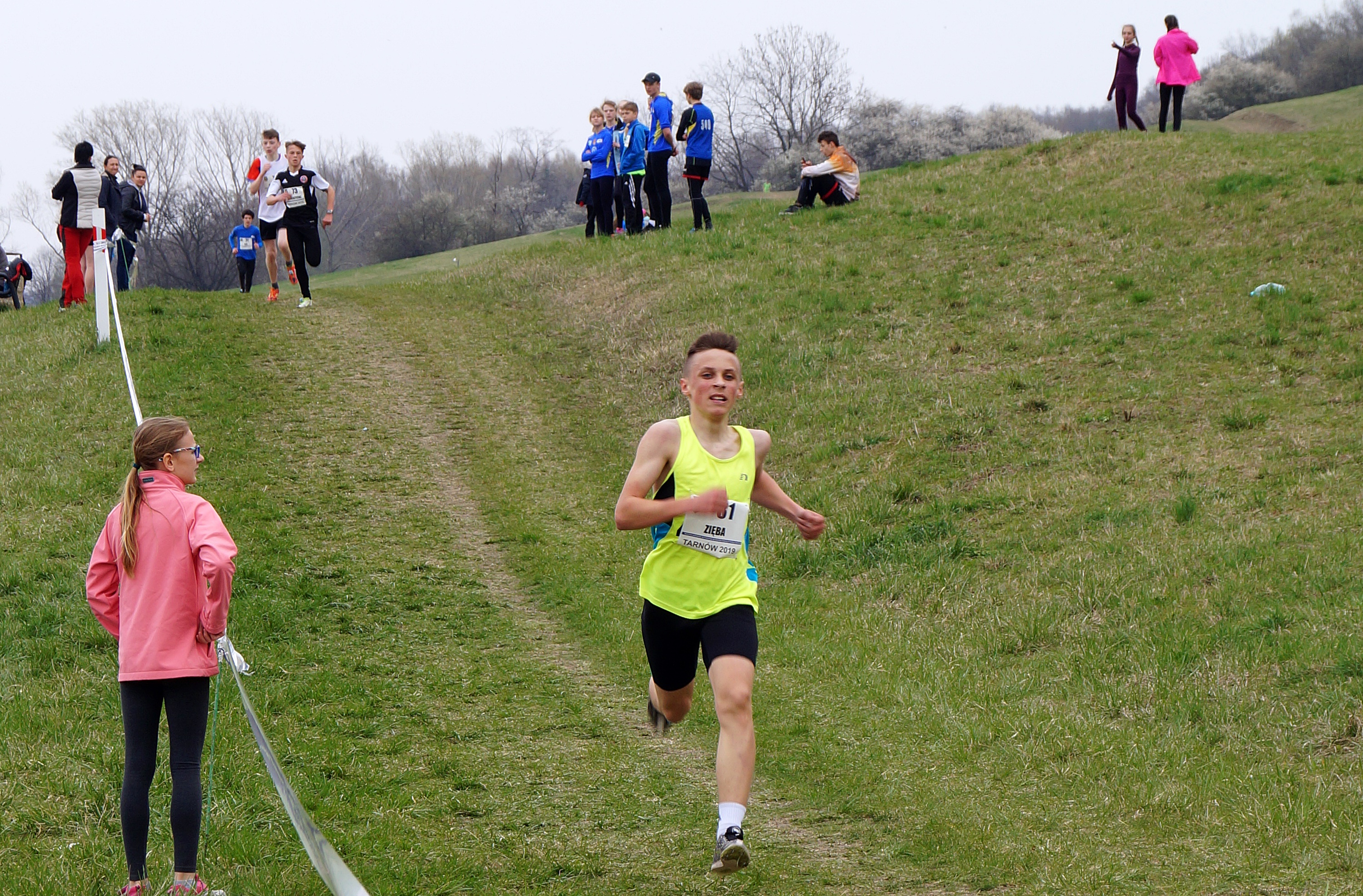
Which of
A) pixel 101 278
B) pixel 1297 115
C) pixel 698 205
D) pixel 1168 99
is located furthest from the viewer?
pixel 1297 115

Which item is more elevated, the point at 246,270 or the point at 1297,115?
the point at 1297,115

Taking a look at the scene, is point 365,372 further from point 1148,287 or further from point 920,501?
point 1148,287

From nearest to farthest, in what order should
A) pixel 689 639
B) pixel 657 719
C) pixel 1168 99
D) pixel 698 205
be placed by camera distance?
1. pixel 689 639
2. pixel 657 719
3. pixel 698 205
4. pixel 1168 99

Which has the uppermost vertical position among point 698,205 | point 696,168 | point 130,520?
point 696,168

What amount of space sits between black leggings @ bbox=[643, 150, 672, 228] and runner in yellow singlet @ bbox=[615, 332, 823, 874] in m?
15.1

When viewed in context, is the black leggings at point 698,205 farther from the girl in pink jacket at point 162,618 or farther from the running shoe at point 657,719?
the girl in pink jacket at point 162,618

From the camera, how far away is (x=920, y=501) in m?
10.6

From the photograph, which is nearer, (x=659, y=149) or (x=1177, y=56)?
(x=659, y=149)

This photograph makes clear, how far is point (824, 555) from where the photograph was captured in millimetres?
9938

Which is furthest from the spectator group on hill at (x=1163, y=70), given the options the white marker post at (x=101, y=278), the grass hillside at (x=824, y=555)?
the white marker post at (x=101, y=278)

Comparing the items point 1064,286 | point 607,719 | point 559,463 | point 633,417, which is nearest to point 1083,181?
point 1064,286

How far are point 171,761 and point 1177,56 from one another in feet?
72.3

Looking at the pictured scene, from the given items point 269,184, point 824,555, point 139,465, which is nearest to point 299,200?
point 269,184

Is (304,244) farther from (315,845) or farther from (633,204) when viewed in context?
(315,845)
